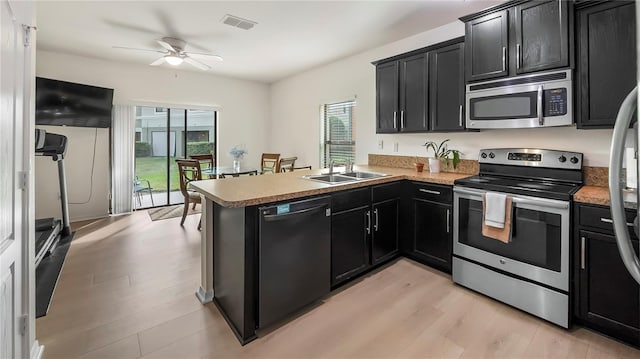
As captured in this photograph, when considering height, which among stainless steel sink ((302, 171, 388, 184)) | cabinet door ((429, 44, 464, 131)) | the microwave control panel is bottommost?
stainless steel sink ((302, 171, 388, 184))

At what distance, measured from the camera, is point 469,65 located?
9.09 ft

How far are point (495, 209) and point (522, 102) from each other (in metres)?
0.95

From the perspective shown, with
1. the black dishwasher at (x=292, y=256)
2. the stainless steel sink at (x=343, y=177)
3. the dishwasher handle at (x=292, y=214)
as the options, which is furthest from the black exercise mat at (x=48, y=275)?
the stainless steel sink at (x=343, y=177)

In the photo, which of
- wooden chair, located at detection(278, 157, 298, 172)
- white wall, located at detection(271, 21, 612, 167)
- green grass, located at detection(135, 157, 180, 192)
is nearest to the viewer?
white wall, located at detection(271, 21, 612, 167)

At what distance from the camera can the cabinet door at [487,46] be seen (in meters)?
2.53

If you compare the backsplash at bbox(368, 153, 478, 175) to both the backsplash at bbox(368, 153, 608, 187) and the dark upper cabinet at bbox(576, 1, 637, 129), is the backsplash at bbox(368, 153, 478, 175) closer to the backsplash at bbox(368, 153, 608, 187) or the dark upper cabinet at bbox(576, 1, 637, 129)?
the backsplash at bbox(368, 153, 608, 187)

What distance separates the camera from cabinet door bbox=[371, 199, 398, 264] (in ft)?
9.27

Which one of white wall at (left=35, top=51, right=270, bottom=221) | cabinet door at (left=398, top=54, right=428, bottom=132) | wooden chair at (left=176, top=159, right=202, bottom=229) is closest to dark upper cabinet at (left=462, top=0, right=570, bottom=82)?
cabinet door at (left=398, top=54, right=428, bottom=132)

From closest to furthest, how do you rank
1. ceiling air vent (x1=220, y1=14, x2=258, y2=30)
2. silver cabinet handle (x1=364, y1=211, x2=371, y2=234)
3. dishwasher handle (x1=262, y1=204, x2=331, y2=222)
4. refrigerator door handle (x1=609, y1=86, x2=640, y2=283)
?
refrigerator door handle (x1=609, y1=86, x2=640, y2=283)
dishwasher handle (x1=262, y1=204, x2=331, y2=222)
silver cabinet handle (x1=364, y1=211, x2=371, y2=234)
ceiling air vent (x1=220, y1=14, x2=258, y2=30)

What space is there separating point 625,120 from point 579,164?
2017 mm

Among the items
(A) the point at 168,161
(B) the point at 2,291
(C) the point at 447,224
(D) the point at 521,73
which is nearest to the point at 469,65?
(D) the point at 521,73

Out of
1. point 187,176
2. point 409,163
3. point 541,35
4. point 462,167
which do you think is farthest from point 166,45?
point 541,35

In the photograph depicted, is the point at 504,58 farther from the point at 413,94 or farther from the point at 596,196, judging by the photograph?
the point at 596,196

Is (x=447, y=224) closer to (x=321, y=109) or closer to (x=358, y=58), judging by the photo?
(x=358, y=58)
